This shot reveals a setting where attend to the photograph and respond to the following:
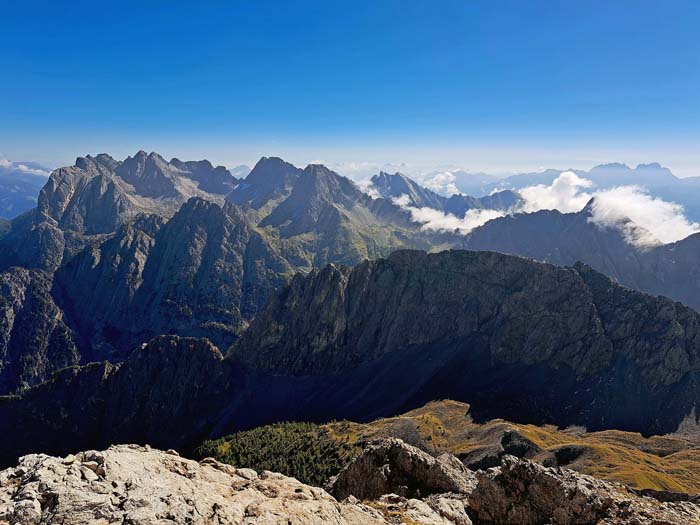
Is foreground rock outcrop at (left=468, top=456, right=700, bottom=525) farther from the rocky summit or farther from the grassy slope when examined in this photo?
the grassy slope

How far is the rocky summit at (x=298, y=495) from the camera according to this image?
37344 mm

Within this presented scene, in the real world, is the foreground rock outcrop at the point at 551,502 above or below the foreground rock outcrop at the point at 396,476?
above

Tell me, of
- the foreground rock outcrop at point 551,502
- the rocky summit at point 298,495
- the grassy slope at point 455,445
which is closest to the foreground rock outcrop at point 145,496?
the rocky summit at point 298,495

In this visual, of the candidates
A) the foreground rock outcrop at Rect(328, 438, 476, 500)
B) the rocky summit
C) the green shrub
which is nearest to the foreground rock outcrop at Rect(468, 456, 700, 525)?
the rocky summit

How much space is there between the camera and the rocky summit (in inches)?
1470

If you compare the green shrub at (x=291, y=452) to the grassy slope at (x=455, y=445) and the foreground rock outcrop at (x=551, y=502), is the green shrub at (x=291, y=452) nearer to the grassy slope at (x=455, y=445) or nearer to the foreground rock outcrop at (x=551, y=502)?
the grassy slope at (x=455, y=445)

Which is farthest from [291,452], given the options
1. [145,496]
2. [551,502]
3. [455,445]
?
[145,496]

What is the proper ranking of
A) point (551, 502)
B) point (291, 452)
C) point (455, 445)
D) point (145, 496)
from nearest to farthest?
point (145, 496), point (551, 502), point (455, 445), point (291, 452)

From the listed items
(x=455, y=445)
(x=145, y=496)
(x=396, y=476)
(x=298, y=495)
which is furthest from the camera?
(x=455, y=445)

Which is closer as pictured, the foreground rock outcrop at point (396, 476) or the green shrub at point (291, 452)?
the foreground rock outcrop at point (396, 476)

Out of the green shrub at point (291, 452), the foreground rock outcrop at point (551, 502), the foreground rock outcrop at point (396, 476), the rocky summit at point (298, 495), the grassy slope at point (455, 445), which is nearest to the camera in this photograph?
the rocky summit at point (298, 495)

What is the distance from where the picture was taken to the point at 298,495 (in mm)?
50062

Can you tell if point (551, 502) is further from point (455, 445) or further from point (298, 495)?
point (455, 445)

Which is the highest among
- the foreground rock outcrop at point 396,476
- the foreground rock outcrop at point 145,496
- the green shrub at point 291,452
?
the foreground rock outcrop at point 145,496
